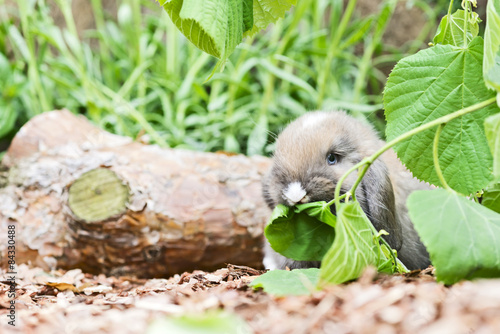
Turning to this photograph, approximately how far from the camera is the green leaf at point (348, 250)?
1.25m

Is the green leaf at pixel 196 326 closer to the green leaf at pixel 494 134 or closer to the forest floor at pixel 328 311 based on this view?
the forest floor at pixel 328 311

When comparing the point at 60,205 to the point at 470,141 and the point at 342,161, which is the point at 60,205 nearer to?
the point at 342,161

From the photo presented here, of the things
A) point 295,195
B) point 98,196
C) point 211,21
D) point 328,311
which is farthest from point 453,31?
point 98,196

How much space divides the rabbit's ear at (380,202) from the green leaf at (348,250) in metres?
0.54

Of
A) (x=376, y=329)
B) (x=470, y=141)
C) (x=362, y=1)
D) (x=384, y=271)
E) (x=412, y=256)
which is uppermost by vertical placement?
(x=362, y=1)

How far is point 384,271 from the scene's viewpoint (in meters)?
1.55

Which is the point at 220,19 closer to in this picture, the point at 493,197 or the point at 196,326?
the point at 196,326

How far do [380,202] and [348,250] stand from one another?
739 millimetres

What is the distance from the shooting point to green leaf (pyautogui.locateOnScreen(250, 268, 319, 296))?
127 cm

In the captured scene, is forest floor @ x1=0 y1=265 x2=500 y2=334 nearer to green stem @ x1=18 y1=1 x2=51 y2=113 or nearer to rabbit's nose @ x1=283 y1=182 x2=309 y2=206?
rabbit's nose @ x1=283 y1=182 x2=309 y2=206

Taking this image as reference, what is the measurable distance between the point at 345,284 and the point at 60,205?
1971mm

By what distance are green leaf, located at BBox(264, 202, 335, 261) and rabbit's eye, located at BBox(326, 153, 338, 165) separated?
0.35 metres

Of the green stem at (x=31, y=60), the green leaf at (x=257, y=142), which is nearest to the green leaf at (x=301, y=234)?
the green leaf at (x=257, y=142)

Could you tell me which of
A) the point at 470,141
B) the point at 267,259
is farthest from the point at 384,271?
the point at 267,259
